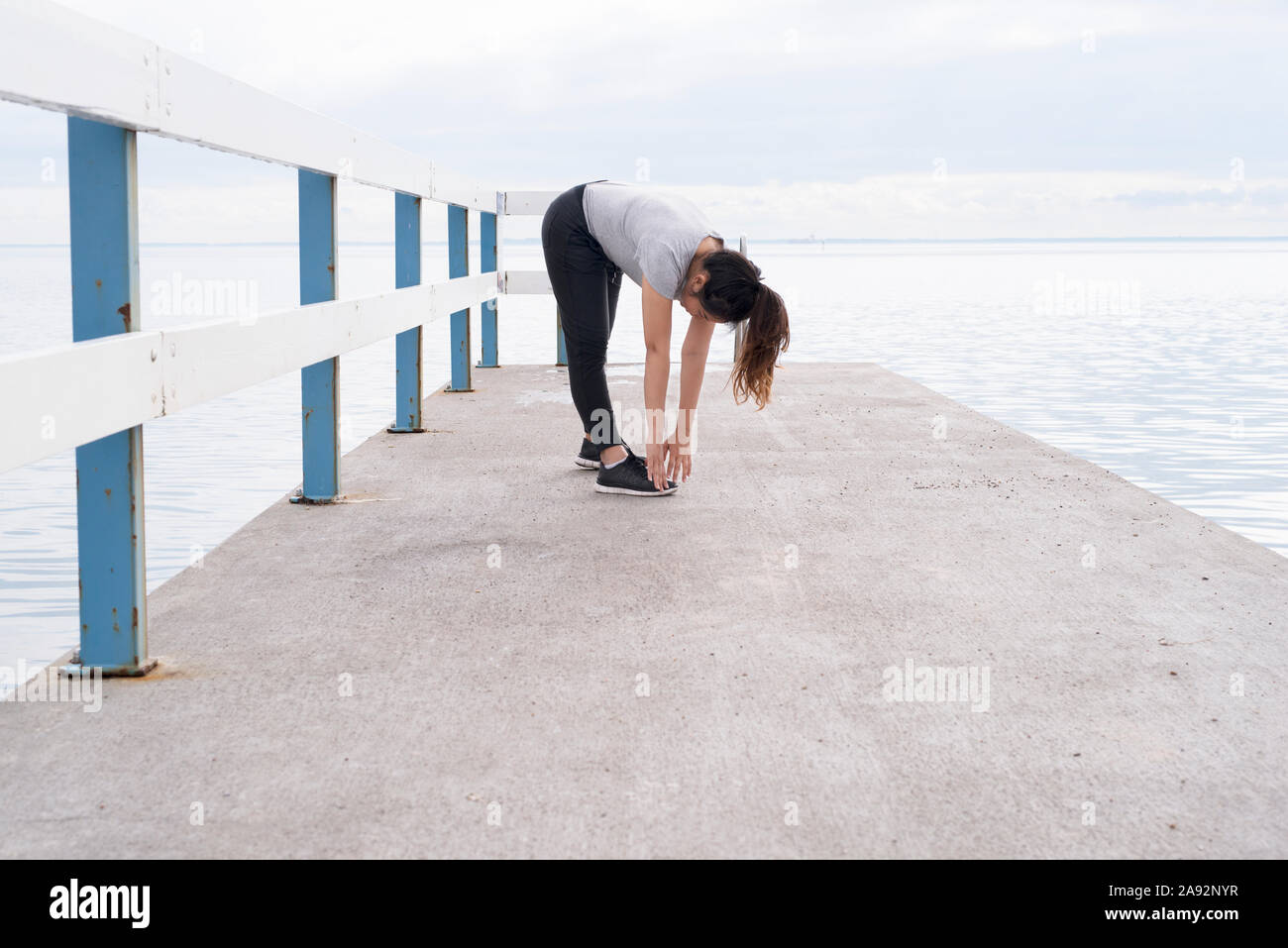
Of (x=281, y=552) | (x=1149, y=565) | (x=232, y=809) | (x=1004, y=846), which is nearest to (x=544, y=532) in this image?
(x=281, y=552)

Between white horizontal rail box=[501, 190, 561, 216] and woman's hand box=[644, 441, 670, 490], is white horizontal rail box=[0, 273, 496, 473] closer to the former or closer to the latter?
woman's hand box=[644, 441, 670, 490]

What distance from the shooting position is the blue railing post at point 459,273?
7.44 meters

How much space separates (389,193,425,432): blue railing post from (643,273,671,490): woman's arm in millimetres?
1567

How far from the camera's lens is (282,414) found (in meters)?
8.57

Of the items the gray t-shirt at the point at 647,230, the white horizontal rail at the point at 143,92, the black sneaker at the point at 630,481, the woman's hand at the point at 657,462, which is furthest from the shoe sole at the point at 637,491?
the white horizontal rail at the point at 143,92

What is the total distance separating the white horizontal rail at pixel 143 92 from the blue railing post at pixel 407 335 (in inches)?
57.3

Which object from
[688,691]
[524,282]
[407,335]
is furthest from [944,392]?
[688,691]

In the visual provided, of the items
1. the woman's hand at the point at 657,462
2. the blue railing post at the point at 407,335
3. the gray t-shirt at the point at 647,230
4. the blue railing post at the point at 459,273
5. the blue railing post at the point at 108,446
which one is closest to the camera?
the blue railing post at the point at 108,446

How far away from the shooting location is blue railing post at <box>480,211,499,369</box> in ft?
29.3

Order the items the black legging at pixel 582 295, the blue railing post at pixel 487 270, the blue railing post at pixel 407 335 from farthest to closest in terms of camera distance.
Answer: the blue railing post at pixel 487 270, the blue railing post at pixel 407 335, the black legging at pixel 582 295

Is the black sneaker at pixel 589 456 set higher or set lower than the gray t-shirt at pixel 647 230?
lower

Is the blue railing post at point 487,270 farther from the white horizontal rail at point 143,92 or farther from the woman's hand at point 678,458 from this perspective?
the white horizontal rail at point 143,92

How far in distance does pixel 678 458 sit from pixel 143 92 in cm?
250
